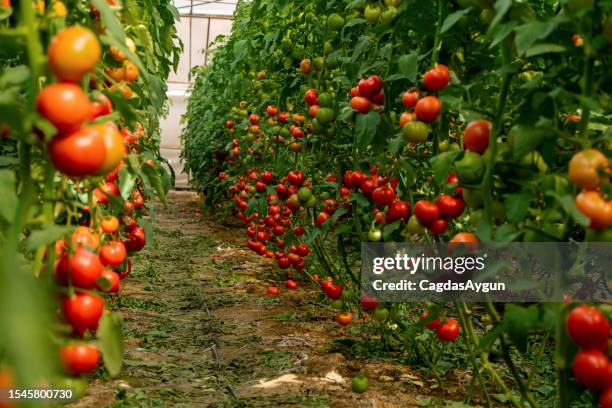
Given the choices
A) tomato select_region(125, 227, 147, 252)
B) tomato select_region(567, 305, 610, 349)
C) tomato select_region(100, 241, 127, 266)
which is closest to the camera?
tomato select_region(567, 305, 610, 349)

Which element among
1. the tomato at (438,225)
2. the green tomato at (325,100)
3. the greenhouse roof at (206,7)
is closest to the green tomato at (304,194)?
the green tomato at (325,100)

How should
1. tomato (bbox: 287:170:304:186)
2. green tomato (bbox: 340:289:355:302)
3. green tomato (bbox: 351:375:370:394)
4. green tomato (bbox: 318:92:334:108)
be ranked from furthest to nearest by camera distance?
1. tomato (bbox: 287:170:304:186)
2. green tomato (bbox: 340:289:355:302)
3. green tomato (bbox: 318:92:334:108)
4. green tomato (bbox: 351:375:370:394)

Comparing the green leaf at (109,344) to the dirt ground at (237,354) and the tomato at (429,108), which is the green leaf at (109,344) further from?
the dirt ground at (237,354)

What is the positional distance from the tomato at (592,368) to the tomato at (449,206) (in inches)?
21.0

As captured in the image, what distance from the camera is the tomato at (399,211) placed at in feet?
6.00

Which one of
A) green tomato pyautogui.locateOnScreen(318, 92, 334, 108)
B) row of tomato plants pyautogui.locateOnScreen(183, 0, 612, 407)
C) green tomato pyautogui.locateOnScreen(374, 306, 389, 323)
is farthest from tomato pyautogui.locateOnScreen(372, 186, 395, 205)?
green tomato pyautogui.locateOnScreen(318, 92, 334, 108)

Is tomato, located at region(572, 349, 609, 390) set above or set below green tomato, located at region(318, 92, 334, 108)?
below

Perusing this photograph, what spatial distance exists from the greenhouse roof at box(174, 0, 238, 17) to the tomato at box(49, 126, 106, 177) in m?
12.9

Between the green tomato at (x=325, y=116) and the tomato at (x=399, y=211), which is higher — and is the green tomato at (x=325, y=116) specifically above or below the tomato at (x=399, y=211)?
above

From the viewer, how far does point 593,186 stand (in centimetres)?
104

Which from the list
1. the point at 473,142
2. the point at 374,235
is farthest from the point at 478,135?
the point at 374,235

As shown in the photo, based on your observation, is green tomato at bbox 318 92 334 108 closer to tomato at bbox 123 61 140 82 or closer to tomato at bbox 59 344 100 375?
tomato at bbox 123 61 140 82

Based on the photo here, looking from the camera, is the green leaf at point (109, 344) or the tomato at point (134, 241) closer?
the green leaf at point (109, 344)

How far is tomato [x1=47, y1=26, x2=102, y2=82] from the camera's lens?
0.81 metres
